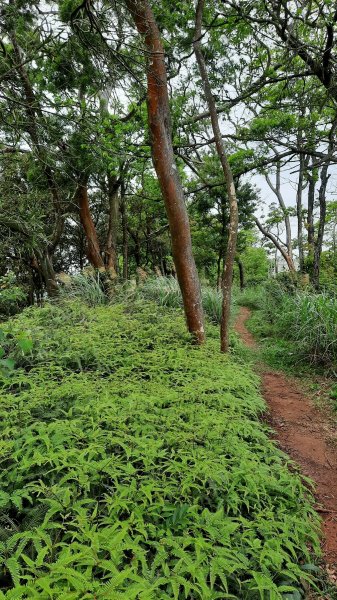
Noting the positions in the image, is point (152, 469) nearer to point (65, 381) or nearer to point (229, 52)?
point (65, 381)

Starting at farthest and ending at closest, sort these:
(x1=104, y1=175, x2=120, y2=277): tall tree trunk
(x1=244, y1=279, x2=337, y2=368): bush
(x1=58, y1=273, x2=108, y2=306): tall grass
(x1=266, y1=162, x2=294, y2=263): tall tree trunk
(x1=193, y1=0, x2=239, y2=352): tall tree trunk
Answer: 1. (x1=266, y1=162, x2=294, y2=263): tall tree trunk
2. (x1=104, y1=175, x2=120, y2=277): tall tree trunk
3. (x1=58, y1=273, x2=108, y2=306): tall grass
4. (x1=244, y1=279, x2=337, y2=368): bush
5. (x1=193, y1=0, x2=239, y2=352): tall tree trunk

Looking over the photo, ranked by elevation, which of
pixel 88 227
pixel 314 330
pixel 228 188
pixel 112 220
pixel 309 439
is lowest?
pixel 309 439

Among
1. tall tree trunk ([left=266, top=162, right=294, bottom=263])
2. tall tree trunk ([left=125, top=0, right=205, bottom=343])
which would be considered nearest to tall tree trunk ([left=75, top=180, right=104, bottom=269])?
tall tree trunk ([left=125, top=0, right=205, bottom=343])

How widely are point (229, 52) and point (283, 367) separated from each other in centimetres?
584

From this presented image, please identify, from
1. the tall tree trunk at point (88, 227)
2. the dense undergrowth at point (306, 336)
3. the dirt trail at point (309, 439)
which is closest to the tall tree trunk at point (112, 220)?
the tall tree trunk at point (88, 227)

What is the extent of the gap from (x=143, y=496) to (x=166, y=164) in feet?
13.1

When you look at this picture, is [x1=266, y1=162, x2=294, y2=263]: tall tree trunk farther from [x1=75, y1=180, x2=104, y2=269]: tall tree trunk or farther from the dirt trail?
the dirt trail

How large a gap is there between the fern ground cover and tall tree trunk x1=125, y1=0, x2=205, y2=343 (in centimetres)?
159

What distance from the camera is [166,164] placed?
464cm

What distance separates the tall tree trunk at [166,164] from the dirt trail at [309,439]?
1.37 meters

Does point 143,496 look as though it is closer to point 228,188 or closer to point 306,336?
point 228,188

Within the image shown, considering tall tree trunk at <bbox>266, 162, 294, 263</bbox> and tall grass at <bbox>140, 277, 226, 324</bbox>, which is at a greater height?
tall tree trunk at <bbox>266, 162, 294, 263</bbox>

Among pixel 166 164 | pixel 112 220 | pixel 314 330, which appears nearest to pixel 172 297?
pixel 314 330

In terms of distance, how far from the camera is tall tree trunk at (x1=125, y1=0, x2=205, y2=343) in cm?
421
